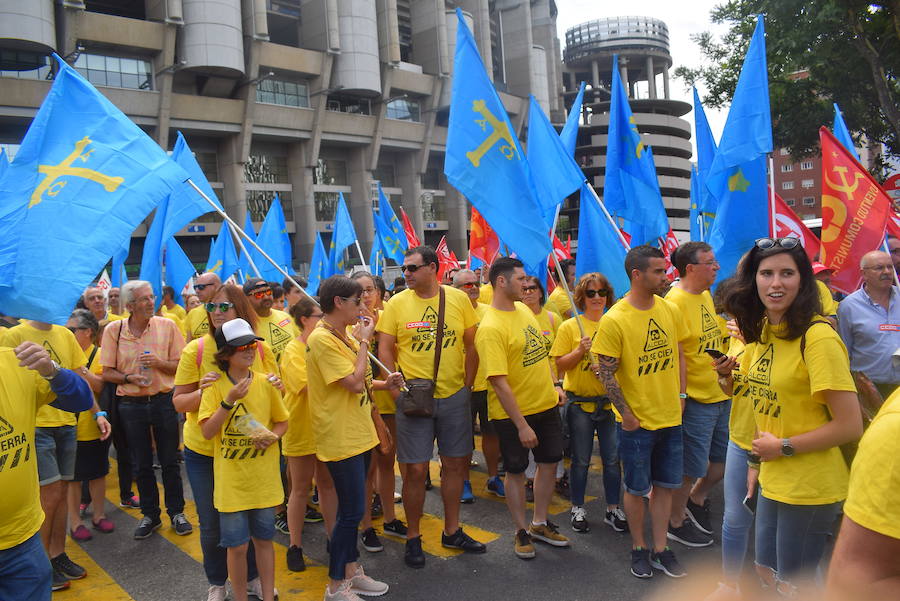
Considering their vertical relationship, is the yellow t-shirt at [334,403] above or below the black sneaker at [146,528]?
above

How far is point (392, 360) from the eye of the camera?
5066 millimetres

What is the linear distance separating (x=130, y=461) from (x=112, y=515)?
0.60 metres

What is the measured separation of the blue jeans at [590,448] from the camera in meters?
5.26

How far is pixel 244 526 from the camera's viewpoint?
3.79 metres

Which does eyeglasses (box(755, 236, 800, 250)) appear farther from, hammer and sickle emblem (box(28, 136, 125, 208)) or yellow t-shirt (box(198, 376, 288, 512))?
hammer and sickle emblem (box(28, 136, 125, 208))

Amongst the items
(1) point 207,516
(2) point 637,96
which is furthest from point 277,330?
(2) point 637,96

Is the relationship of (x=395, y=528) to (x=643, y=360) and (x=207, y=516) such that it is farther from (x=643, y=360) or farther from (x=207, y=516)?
(x=643, y=360)

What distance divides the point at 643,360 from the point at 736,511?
43.4 inches

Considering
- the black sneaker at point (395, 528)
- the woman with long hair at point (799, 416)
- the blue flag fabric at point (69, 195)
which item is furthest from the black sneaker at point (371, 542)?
the woman with long hair at point (799, 416)

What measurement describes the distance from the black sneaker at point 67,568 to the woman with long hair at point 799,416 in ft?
14.9

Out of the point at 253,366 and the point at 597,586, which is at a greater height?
the point at 253,366

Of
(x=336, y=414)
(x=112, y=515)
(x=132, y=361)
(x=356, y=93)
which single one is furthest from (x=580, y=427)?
(x=356, y=93)

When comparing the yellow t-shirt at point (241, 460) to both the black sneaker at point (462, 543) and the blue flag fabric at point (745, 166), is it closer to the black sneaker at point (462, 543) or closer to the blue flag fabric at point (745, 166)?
the black sneaker at point (462, 543)

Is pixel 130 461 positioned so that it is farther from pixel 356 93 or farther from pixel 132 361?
pixel 356 93
